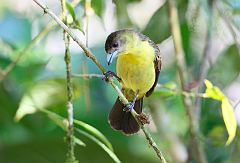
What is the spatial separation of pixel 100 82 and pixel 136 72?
2.82 feet

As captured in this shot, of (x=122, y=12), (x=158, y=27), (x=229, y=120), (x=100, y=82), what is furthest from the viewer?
(x=100, y=82)

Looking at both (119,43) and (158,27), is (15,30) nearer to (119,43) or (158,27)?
(158,27)

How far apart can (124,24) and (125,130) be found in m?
0.48

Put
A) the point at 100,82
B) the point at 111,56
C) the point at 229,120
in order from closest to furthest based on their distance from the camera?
the point at 229,120 < the point at 111,56 < the point at 100,82

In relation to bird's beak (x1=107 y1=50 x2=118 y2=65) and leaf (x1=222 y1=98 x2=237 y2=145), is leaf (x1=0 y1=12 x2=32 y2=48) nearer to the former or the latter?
bird's beak (x1=107 y1=50 x2=118 y2=65)

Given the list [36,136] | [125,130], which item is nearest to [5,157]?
[36,136]

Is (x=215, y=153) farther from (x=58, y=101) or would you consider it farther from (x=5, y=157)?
(x=5, y=157)

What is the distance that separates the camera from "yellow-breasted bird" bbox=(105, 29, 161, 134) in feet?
4.92

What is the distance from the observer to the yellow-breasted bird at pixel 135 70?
4.92 ft

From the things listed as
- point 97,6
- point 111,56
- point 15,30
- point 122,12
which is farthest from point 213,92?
point 15,30

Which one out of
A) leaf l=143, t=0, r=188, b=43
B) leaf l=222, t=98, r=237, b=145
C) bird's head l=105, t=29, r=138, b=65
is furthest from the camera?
leaf l=143, t=0, r=188, b=43

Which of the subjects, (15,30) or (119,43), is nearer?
(119,43)

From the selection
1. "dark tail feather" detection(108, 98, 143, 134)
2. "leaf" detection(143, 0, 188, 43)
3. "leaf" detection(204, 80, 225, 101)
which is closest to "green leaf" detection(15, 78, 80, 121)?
"dark tail feather" detection(108, 98, 143, 134)

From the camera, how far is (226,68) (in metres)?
1.71
